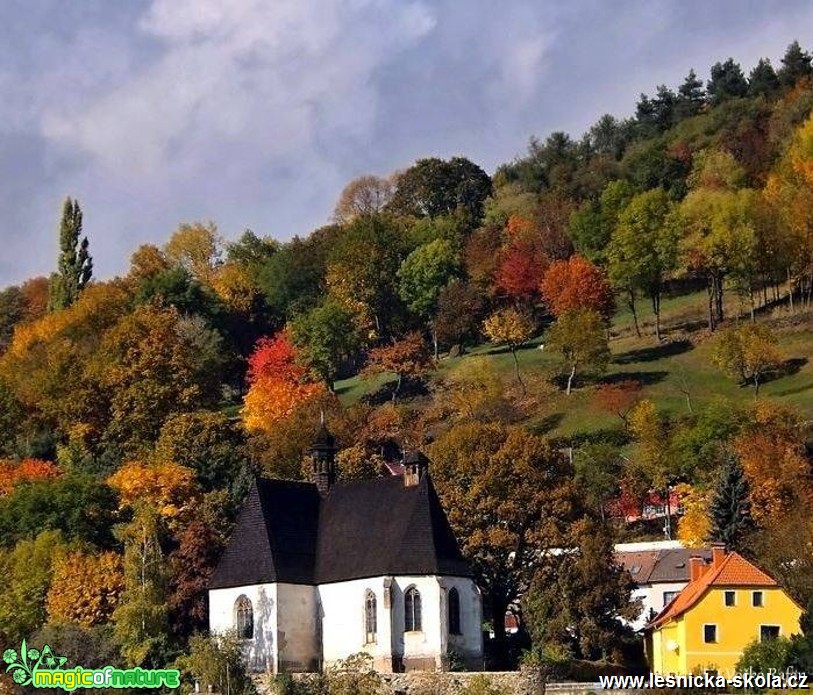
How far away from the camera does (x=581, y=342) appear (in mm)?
111125

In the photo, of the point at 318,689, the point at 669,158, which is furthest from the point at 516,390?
the point at 318,689

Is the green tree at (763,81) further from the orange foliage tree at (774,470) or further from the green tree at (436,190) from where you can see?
the orange foliage tree at (774,470)

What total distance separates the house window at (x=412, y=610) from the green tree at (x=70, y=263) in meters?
75.7

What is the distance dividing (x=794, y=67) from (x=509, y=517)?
380 feet

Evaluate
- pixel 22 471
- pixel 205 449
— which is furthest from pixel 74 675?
pixel 22 471

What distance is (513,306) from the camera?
449 ft

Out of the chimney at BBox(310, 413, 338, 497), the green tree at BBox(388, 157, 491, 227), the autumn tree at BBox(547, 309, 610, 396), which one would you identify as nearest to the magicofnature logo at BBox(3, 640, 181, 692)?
the chimney at BBox(310, 413, 338, 497)

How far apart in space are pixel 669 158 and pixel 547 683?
325ft

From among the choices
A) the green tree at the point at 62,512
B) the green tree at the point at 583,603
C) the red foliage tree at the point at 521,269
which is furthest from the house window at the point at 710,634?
the red foliage tree at the point at 521,269

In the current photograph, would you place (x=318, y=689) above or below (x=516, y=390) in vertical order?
below

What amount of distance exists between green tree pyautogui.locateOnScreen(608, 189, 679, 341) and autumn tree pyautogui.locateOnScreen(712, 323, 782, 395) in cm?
1214

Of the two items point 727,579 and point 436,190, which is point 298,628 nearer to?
point 727,579

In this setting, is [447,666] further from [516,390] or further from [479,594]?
[516,390]

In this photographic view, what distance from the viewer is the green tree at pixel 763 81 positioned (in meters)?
173
